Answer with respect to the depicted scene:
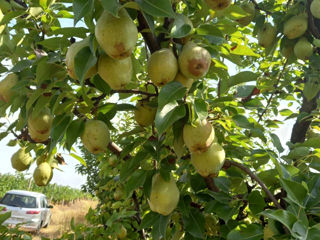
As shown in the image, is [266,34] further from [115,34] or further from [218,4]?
[115,34]

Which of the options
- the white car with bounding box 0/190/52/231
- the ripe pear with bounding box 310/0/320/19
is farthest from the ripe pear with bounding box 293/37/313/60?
the white car with bounding box 0/190/52/231

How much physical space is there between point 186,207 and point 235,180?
0.29 meters

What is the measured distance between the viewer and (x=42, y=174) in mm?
2305

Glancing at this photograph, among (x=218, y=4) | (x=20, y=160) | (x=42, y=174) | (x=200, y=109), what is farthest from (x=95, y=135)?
(x=20, y=160)

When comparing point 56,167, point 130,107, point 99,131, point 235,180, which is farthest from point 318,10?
point 56,167

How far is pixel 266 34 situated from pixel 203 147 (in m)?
1.65

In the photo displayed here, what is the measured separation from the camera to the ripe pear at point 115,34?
1046 millimetres

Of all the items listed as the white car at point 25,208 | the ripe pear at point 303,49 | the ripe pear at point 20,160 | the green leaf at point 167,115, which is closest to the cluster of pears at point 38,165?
the ripe pear at point 20,160

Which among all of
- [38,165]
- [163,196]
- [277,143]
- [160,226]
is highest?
[277,143]

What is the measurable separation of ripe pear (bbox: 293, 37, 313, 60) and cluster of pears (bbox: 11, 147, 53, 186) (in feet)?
6.52

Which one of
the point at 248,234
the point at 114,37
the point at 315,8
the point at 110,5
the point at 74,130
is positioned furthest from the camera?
the point at 315,8

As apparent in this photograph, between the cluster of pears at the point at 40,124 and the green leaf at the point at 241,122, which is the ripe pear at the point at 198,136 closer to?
the green leaf at the point at 241,122

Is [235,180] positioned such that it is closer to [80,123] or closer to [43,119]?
[80,123]

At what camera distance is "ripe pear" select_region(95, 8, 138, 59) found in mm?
1046
